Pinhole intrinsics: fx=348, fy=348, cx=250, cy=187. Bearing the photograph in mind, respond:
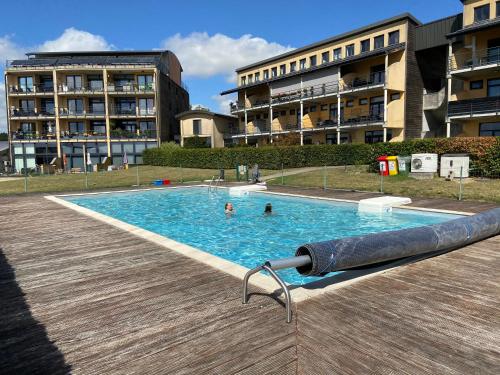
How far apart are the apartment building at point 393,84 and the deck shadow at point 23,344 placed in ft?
109

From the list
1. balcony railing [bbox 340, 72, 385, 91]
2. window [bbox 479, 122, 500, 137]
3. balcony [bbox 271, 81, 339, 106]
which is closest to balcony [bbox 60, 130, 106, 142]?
balcony [bbox 271, 81, 339, 106]

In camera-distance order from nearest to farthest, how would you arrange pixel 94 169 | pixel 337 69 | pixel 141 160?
1. pixel 337 69
2. pixel 94 169
3. pixel 141 160

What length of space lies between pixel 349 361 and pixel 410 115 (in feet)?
122

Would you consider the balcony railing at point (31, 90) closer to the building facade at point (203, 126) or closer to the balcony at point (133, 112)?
the balcony at point (133, 112)

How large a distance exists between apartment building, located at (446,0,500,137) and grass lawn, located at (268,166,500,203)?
1082 centimetres

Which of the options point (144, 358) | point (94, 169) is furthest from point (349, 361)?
point (94, 169)

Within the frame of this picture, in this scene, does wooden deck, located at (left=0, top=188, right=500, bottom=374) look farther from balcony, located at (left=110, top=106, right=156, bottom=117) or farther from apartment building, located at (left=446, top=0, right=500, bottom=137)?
balcony, located at (left=110, top=106, right=156, bottom=117)

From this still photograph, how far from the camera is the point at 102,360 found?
373 cm

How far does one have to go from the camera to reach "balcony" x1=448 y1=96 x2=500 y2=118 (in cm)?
2795

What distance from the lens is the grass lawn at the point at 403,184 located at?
666 inches

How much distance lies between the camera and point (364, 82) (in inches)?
1517

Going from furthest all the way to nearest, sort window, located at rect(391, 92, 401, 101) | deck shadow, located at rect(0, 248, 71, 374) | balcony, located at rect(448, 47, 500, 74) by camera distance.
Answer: window, located at rect(391, 92, 401, 101) < balcony, located at rect(448, 47, 500, 74) < deck shadow, located at rect(0, 248, 71, 374)

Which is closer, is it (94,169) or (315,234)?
(315,234)

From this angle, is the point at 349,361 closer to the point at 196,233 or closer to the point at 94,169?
the point at 196,233
